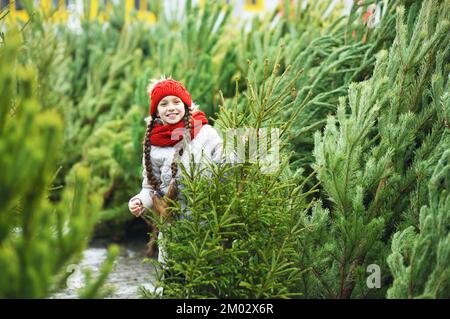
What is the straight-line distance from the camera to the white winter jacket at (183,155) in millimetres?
4480

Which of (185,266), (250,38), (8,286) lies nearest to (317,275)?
(185,266)

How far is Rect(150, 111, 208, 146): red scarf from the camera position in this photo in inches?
184

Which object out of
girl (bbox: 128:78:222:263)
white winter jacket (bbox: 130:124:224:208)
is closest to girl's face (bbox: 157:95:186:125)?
girl (bbox: 128:78:222:263)

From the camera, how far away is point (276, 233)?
405cm

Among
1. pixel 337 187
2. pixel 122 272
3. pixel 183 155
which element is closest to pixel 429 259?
pixel 337 187

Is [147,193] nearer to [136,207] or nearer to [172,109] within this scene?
[136,207]

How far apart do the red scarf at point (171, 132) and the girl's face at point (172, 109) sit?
0.03 metres

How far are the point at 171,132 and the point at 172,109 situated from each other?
0.45 ft

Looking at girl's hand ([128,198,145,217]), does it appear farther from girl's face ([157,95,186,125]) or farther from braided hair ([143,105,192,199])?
girl's face ([157,95,186,125])

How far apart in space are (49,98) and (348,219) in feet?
17.7

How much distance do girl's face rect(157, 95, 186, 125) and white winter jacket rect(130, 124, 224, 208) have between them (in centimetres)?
15

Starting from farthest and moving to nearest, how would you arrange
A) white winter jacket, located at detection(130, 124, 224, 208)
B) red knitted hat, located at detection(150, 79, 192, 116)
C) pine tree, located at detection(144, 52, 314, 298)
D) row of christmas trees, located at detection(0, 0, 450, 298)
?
red knitted hat, located at detection(150, 79, 192, 116), white winter jacket, located at detection(130, 124, 224, 208), pine tree, located at detection(144, 52, 314, 298), row of christmas trees, located at detection(0, 0, 450, 298)

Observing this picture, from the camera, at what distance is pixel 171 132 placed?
4684mm
